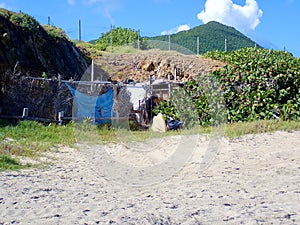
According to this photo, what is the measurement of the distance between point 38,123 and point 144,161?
3.96m

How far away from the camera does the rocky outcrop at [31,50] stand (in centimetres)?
1177

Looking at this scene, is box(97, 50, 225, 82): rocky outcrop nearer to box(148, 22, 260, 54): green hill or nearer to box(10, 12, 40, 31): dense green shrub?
box(148, 22, 260, 54): green hill

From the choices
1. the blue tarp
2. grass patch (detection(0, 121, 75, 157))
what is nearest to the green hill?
the blue tarp

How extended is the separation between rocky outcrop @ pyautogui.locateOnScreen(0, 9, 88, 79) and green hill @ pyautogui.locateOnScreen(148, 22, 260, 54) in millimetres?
9688

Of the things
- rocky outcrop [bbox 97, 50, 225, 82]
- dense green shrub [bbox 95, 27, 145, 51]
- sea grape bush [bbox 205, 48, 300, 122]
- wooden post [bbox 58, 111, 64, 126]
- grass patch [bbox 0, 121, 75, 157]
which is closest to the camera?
grass patch [bbox 0, 121, 75, 157]

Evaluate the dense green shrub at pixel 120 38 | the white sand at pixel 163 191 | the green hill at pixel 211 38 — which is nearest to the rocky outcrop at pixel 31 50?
the white sand at pixel 163 191

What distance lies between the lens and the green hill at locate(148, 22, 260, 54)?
26.5 m

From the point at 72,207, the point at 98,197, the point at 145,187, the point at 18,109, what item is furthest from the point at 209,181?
the point at 18,109

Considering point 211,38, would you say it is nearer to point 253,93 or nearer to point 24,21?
point 24,21

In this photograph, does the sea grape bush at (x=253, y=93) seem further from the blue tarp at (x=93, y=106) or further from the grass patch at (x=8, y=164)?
the grass patch at (x=8, y=164)

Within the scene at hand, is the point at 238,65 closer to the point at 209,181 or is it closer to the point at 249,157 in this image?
the point at 249,157

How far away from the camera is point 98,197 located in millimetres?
4219

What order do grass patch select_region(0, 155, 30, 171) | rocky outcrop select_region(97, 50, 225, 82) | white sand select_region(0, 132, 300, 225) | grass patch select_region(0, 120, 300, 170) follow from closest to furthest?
white sand select_region(0, 132, 300, 225) → grass patch select_region(0, 155, 30, 171) → grass patch select_region(0, 120, 300, 170) → rocky outcrop select_region(97, 50, 225, 82)

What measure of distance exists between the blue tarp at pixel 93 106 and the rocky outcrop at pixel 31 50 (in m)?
1.71
